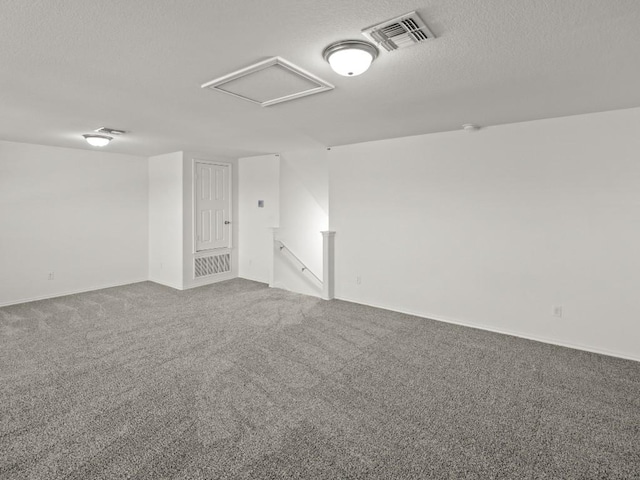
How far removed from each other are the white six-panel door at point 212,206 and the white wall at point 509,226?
2606 mm

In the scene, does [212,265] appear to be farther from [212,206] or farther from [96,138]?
[96,138]

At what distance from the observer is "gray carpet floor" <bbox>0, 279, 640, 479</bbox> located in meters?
2.08

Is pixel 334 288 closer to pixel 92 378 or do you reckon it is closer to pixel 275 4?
pixel 92 378

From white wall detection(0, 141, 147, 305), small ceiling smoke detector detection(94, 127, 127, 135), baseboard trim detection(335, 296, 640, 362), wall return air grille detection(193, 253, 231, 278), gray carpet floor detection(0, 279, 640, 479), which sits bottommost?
gray carpet floor detection(0, 279, 640, 479)

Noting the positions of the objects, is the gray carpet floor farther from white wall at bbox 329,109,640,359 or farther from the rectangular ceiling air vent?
the rectangular ceiling air vent

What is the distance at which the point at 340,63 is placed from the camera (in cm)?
206

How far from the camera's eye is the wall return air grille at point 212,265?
21.3ft

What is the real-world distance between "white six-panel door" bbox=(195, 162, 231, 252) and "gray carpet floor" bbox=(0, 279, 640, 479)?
2.39 metres

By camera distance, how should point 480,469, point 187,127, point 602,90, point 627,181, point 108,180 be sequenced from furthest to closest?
point 108,180 < point 187,127 < point 627,181 < point 602,90 < point 480,469

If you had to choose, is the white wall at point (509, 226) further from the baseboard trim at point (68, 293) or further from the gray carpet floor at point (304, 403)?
the baseboard trim at point (68, 293)

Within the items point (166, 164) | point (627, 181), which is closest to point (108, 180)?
point (166, 164)

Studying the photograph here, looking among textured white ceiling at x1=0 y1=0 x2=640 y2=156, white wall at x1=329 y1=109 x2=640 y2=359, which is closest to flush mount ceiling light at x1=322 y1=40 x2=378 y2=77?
textured white ceiling at x1=0 y1=0 x2=640 y2=156

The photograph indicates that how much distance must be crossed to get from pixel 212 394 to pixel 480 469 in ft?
6.40

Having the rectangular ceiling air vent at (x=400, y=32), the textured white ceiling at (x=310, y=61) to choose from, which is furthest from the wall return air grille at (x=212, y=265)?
the rectangular ceiling air vent at (x=400, y=32)
